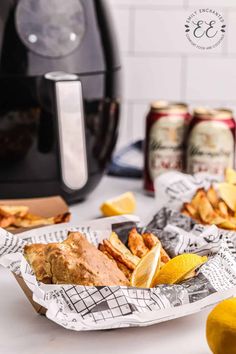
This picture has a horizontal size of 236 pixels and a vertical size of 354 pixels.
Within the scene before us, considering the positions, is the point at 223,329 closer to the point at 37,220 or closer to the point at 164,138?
the point at 37,220

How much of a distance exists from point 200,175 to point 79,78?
0.74ft

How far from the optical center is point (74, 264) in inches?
33.9

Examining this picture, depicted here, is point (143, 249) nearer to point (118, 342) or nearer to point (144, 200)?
point (118, 342)

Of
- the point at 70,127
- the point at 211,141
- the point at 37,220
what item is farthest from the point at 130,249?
the point at 211,141

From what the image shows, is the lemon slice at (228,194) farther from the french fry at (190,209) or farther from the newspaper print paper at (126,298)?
the newspaper print paper at (126,298)

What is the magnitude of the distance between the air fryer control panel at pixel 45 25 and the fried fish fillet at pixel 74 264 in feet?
1.43

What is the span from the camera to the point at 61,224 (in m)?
1.04

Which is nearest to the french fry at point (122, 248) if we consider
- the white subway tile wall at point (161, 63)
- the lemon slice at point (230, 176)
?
the lemon slice at point (230, 176)

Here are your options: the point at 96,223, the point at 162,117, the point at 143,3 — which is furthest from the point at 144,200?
the point at 143,3

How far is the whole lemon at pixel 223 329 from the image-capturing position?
2.51ft

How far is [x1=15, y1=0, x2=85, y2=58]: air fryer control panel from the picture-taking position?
4.10 ft

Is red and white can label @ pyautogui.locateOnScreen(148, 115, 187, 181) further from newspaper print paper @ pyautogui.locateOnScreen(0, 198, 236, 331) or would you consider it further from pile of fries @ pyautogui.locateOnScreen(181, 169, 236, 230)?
newspaper print paper @ pyautogui.locateOnScreen(0, 198, 236, 331)

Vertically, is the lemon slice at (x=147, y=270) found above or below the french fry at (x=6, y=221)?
above

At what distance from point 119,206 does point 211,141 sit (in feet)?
0.62
